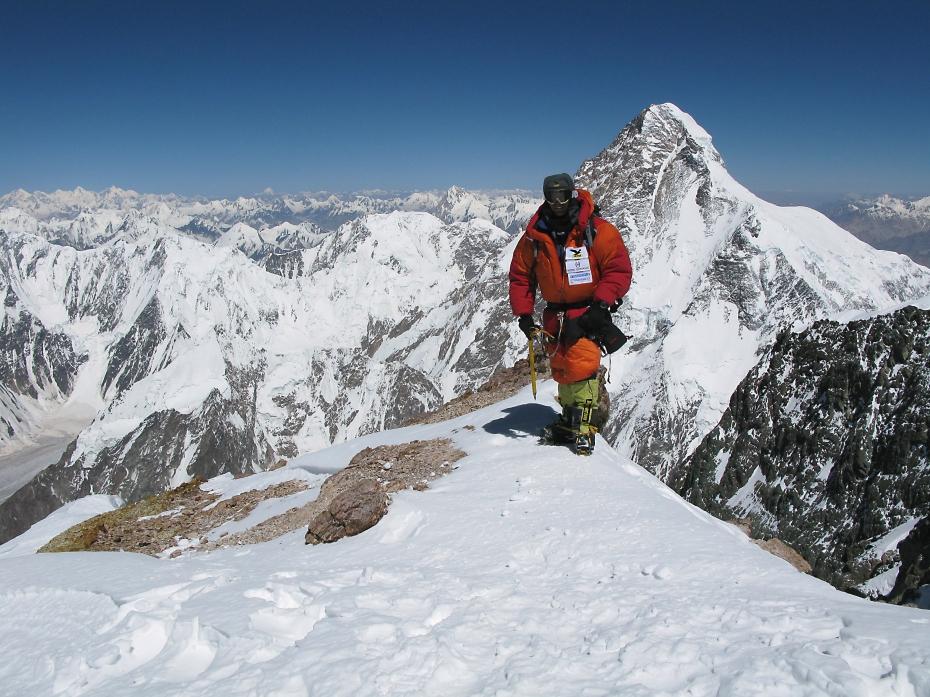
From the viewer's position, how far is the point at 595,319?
989 cm

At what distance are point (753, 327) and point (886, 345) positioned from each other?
106 m

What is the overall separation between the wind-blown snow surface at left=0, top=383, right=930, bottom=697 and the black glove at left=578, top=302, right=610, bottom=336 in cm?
329

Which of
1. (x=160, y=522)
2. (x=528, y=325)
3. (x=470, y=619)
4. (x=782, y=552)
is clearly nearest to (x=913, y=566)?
(x=782, y=552)

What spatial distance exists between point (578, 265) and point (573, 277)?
221 mm

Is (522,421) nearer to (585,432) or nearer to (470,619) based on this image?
(585,432)

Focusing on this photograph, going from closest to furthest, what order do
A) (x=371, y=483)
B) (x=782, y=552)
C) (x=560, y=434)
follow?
(x=371, y=483), (x=560, y=434), (x=782, y=552)

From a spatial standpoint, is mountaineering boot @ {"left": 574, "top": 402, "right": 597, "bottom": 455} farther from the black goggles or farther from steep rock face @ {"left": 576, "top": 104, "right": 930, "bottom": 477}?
steep rock face @ {"left": 576, "top": 104, "right": 930, "bottom": 477}

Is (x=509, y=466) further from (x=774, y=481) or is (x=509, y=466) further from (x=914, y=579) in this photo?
(x=774, y=481)

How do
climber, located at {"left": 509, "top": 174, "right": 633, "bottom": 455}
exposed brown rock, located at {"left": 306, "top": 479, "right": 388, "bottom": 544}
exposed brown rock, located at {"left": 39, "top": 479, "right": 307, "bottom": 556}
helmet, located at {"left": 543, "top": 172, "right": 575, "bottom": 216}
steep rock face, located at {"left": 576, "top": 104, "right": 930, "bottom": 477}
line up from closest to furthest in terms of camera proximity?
exposed brown rock, located at {"left": 306, "top": 479, "right": 388, "bottom": 544} < helmet, located at {"left": 543, "top": 172, "right": 575, "bottom": 216} < climber, located at {"left": 509, "top": 174, "right": 633, "bottom": 455} < exposed brown rock, located at {"left": 39, "top": 479, "right": 307, "bottom": 556} < steep rock face, located at {"left": 576, "top": 104, "right": 930, "bottom": 477}

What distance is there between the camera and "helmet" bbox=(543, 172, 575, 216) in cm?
941

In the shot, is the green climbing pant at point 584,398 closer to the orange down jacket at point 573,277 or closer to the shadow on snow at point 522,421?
the orange down jacket at point 573,277

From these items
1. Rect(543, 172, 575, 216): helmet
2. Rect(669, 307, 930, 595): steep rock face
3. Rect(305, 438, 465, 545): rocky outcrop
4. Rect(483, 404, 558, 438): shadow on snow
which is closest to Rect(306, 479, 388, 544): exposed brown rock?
Rect(305, 438, 465, 545): rocky outcrop

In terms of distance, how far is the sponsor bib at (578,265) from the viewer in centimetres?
988

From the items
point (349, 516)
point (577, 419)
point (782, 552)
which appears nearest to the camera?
point (349, 516)
